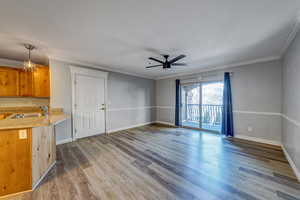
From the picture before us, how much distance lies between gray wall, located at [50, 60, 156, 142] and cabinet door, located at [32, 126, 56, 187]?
51.4 inches

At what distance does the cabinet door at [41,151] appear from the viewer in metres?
1.62

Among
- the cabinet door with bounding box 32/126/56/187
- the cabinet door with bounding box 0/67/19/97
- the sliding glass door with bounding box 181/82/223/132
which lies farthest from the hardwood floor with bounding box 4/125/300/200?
the cabinet door with bounding box 0/67/19/97

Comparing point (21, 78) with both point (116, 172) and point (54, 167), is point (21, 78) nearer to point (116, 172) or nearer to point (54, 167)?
point (54, 167)

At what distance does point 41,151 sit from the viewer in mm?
1784

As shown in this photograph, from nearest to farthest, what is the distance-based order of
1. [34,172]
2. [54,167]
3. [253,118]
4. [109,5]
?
[109,5] → [34,172] → [54,167] → [253,118]

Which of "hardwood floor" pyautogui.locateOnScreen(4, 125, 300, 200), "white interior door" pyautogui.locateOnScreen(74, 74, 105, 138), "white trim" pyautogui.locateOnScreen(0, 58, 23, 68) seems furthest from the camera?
"white interior door" pyautogui.locateOnScreen(74, 74, 105, 138)

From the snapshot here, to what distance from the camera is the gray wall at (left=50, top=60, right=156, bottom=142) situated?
125 inches

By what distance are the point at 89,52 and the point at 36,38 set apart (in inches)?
36.0

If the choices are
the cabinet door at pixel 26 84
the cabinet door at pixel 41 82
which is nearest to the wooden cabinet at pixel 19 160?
the cabinet door at pixel 41 82

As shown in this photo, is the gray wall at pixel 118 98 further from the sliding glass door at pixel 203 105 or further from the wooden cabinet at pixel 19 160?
the wooden cabinet at pixel 19 160

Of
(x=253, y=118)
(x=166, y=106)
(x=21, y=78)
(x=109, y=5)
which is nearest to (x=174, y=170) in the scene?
(x=109, y=5)

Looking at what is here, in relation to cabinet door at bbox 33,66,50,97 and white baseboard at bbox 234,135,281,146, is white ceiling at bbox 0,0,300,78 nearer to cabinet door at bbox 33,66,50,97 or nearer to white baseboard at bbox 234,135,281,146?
cabinet door at bbox 33,66,50,97

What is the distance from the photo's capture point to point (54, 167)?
6.86 feet

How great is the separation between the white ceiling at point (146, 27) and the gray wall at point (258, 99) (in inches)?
22.8
